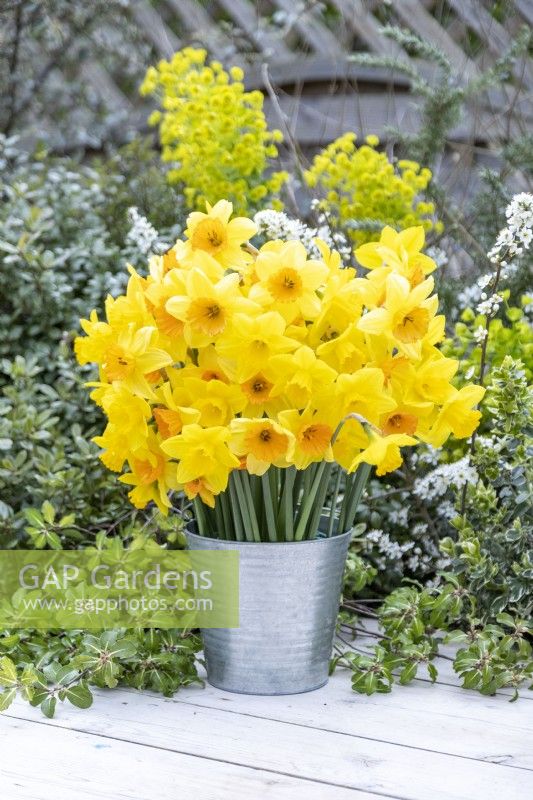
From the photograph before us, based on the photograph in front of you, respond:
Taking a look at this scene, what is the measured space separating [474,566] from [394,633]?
14 centimetres

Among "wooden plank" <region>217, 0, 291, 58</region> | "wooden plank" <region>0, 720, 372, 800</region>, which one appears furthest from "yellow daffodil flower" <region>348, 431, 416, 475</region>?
"wooden plank" <region>217, 0, 291, 58</region>

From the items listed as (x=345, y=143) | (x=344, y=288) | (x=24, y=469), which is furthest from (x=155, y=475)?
(x=345, y=143)

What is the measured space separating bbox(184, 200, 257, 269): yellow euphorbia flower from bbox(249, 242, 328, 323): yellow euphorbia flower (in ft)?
0.18

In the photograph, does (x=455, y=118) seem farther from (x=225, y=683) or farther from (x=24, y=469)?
(x=225, y=683)

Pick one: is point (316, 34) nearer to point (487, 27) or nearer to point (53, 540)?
point (487, 27)

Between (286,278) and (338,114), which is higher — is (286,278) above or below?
below

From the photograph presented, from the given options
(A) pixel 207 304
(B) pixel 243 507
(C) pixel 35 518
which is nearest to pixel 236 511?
(B) pixel 243 507

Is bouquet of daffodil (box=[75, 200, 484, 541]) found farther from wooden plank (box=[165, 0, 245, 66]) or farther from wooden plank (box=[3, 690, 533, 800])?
wooden plank (box=[165, 0, 245, 66])

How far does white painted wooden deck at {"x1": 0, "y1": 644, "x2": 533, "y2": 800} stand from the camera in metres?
0.96

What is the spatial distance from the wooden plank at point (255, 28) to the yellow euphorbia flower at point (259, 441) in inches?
86.3

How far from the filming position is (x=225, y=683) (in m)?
1.19

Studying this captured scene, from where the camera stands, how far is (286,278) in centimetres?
106

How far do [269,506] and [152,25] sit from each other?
2799 mm

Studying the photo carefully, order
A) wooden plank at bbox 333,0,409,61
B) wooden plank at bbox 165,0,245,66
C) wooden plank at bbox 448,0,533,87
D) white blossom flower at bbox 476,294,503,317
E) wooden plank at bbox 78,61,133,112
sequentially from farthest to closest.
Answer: wooden plank at bbox 78,61,133,112 → wooden plank at bbox 165,0,245,66 → wooden plank at bbox 333,0,409,61 → wooden plank at bbox 448,0,533,87 → white blossom flower at bbox 476,294,503,317
